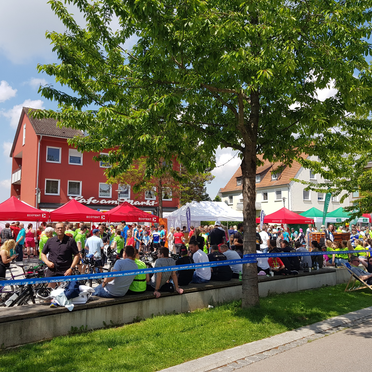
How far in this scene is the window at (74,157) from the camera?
118 feet

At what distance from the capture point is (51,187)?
34688mm

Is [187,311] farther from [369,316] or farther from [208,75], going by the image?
[208,75]

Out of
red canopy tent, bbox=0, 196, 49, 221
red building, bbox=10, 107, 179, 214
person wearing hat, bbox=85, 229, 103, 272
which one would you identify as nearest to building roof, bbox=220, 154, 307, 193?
red building, bbox=10, 107, 179, 214

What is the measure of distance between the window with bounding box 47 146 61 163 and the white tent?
1630 centimetres

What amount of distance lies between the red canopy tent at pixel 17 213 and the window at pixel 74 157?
71.7 ft

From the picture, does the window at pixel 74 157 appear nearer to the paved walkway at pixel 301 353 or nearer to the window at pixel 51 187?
the window at pixel 51 187

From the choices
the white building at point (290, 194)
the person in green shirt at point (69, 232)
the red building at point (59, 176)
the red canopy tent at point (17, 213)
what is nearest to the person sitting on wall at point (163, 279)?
the person in green shirt at point (69, 232)

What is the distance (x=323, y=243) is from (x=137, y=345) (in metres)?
14.6

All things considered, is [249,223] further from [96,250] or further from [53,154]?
[53,154]

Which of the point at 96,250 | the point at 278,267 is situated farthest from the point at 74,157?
the point at 278,267

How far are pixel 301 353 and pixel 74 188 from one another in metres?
33.2

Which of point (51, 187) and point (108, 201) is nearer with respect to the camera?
point (51, 187)

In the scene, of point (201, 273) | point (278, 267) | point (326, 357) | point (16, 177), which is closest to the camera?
point (326, 357)

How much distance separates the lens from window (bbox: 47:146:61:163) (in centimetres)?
3497
